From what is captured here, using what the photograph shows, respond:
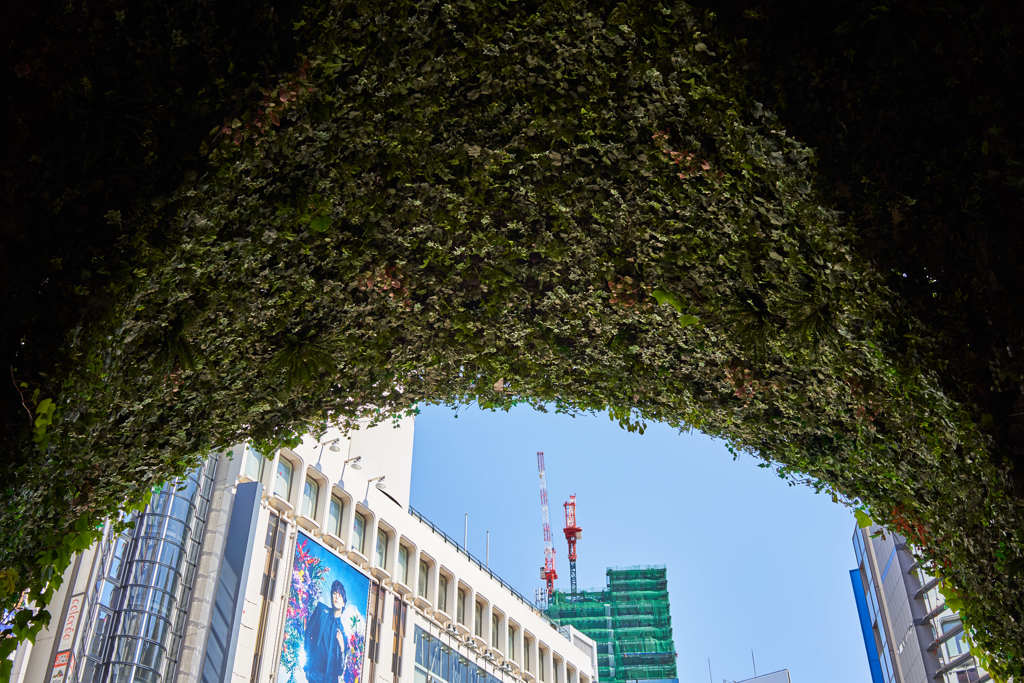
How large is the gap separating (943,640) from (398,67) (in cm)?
4916

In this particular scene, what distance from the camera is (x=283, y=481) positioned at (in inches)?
1677

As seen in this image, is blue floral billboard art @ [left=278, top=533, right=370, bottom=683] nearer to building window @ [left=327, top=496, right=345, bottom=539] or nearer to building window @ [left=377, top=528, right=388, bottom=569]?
building window @ [left=327, top=496, right=345, bottom=539]

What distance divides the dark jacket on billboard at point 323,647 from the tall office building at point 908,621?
2673cm

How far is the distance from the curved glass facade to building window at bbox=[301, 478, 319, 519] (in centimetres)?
673

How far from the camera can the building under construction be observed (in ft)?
529

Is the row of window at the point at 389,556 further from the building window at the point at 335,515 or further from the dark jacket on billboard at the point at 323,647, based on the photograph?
the dark jacket on billboard at the point at 323,647

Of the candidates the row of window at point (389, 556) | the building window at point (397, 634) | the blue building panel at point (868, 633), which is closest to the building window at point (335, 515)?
the row of window at point (389, 556)

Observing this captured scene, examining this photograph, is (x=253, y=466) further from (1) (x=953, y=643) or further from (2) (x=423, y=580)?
(1) (x=953, y=643)

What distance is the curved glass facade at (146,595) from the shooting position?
31.3m

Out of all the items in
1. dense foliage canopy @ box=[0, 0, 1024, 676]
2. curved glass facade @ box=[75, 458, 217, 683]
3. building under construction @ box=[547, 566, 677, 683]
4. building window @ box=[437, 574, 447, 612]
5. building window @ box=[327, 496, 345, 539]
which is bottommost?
dense foliage canopy @ box=[0, 0, 1024, 676]

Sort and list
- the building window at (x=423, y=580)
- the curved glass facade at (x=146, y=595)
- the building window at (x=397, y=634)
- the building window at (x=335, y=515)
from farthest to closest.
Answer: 1. the building window at (x=423, y=580)
2. the building window at (x=397, y=634)
3. the building window at (x=335, y=515)
4. the curved glass facade at (x=146, y=595)

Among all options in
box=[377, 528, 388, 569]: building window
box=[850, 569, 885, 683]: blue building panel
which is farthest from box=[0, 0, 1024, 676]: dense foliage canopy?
box=[850, 569, 885, 683]: blue building panel

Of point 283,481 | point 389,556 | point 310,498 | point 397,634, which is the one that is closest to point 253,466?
point 283,481

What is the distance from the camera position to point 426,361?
25.9 feet
